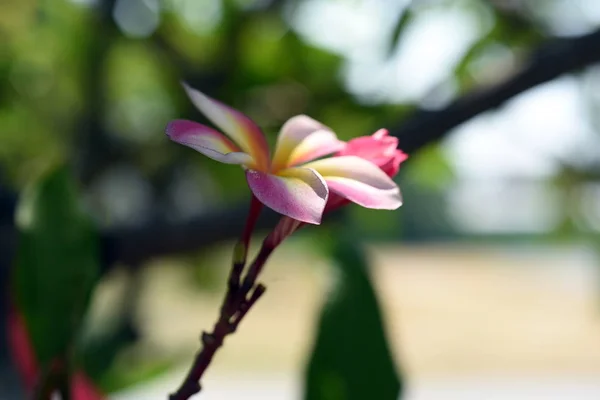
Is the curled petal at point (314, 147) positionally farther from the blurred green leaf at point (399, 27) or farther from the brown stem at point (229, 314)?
the blurred green leaf at point (399, 27)

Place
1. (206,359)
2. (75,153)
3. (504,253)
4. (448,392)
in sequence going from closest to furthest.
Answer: (206,359) < (75,153) < (448,392) < (504,253)

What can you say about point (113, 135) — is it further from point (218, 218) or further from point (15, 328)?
point (15, 328)

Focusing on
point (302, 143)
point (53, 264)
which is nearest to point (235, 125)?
point (302, 143)

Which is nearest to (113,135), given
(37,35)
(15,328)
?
(37,35)

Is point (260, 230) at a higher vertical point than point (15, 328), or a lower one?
higher

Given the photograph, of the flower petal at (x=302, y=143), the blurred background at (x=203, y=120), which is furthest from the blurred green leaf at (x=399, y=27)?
the flower petal at (x=302, y=143)

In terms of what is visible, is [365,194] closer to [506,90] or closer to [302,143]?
[302,143]

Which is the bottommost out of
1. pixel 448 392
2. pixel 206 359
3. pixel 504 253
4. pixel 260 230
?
pixel 206 359
